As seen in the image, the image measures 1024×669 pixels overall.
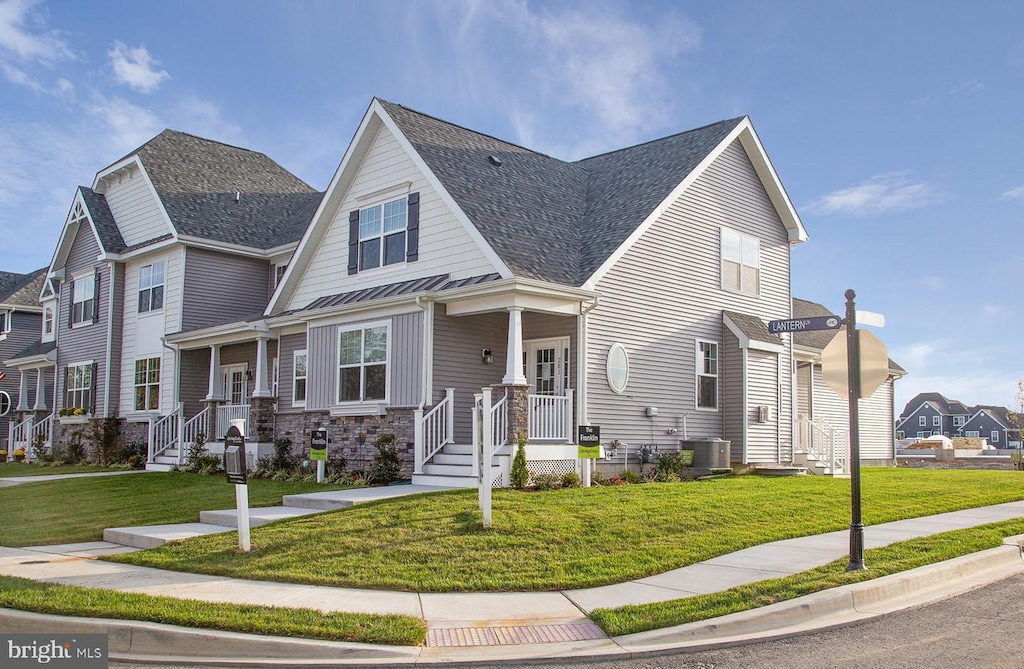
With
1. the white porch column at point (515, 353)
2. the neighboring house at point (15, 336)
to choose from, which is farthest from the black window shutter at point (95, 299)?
the white porch column at point (515, 353)

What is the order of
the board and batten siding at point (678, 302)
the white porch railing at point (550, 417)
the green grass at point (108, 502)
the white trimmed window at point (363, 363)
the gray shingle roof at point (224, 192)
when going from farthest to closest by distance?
the gray shingle roof at point (224, 192) → the white trimmed window at point (363, 363) → the board and batten siding at point (678, 302) → the white porch railing at point (550, 417) → the green grass at point (108, 502)

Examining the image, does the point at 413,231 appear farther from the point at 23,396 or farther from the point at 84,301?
the point at 23,396

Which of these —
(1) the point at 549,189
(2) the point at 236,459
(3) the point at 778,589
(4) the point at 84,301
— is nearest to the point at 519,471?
(2) the point at 236,459

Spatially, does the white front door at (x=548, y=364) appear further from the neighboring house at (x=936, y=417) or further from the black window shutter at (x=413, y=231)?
the neighboring house at (x=936, y=417)

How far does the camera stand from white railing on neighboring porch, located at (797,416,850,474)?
22812mm

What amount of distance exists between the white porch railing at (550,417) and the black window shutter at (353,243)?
6501 mm

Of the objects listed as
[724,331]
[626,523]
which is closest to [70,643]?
[626,523]

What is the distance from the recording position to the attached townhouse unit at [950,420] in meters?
96.5

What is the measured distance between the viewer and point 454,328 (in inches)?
703

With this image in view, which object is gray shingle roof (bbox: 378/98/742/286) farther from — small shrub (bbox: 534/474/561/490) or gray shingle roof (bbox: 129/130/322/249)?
gray shingle roof (bbox: 129/130/322/249)

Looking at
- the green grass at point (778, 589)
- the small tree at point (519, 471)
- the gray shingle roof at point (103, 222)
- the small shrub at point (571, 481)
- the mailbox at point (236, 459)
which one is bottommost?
the green grass at point (778, 589)

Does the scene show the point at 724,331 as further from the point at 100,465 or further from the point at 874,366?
the point at 100,465

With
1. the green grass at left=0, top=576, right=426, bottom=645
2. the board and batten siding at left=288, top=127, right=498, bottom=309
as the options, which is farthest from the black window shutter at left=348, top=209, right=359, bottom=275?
the green grass at left=0, top=576, right=426, bottom=645

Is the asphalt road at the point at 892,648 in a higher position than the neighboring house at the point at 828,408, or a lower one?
lower
